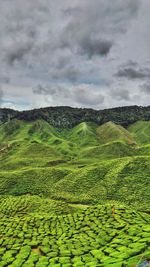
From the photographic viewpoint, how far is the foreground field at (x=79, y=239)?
21250 millimetres

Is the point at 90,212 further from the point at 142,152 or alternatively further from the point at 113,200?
the point at 142,152

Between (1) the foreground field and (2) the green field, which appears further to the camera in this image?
(2) the green field

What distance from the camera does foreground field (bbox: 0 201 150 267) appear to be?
21.2 metres

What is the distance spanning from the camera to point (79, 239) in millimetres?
28172

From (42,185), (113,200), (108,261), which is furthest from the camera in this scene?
(42,185)

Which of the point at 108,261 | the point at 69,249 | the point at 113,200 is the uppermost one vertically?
the point at 108,261

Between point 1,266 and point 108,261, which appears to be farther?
point 1,266

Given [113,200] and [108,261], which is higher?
[108,261]

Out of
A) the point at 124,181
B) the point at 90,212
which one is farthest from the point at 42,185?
the point at 90,212

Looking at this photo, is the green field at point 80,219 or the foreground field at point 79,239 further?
the green field at point 80,219

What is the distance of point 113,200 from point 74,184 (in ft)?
48.9

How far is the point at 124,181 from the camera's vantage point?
226 feet

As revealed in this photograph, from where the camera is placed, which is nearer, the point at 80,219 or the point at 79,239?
the point at 79,239

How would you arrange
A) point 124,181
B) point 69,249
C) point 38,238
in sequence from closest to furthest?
point 69,249, point 38,238, point 124,181
